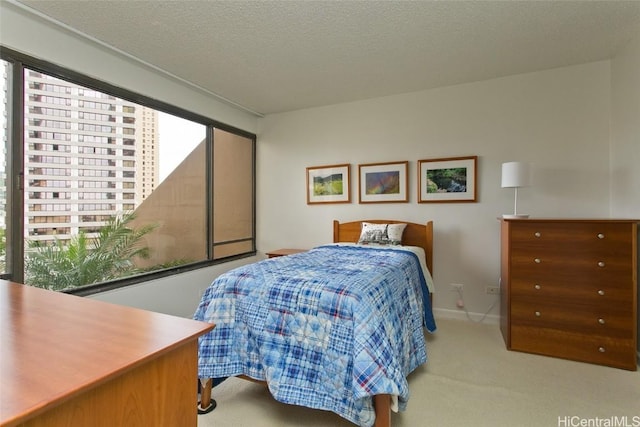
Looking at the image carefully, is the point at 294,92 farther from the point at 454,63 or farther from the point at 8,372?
the point at 8,372

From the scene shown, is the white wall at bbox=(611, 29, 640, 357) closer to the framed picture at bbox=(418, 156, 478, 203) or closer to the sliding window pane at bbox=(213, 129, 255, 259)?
the framed picture at bbox=(418, 156, 478, 203)

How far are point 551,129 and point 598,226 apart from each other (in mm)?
1152

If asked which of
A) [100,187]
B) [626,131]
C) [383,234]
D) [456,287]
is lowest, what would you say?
[456,287]

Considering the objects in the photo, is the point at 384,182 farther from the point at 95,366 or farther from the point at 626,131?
the point at 95,366

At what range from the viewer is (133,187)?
9.69 ft

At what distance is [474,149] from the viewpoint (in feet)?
10.8

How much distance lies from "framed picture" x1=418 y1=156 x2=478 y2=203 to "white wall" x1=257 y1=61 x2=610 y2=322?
76 mm

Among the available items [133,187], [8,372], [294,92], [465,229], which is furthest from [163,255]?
[465,229]

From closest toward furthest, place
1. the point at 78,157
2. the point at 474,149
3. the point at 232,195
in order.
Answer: the point at 78,157
the point at 474,149
the point at 232,195

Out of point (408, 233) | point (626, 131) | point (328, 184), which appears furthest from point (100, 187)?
point (626, 131)

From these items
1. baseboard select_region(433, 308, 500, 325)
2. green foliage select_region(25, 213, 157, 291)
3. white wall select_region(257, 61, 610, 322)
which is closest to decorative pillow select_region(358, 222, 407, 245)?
white wall select_region(257, 61, 610, 322)

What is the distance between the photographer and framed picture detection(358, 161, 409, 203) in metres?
3.60

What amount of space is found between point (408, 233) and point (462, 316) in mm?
1013
